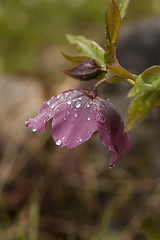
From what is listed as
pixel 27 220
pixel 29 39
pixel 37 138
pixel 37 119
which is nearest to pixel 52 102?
pixel 37 119

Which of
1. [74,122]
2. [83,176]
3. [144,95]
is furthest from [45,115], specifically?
[83,176]

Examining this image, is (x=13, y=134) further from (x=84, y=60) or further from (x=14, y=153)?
(x=84, y=60)

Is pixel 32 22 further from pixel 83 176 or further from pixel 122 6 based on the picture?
pixel 122 6

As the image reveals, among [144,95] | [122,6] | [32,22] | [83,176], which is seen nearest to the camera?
[144,95]

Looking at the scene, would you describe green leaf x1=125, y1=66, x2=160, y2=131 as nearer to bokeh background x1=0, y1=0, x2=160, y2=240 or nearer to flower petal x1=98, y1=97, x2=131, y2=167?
flower petal x1=98, y1=97, x2=131, y2=167

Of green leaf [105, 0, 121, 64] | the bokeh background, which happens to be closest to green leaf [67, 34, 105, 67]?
green leaf [105, 0, 121, 64]

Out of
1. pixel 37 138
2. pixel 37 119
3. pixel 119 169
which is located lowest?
pixel 119 169
